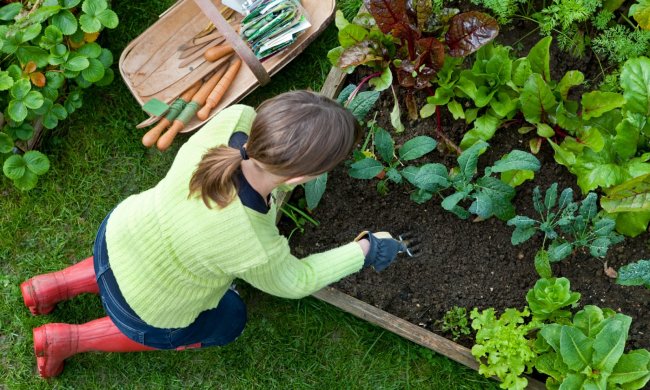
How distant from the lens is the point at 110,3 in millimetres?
3484

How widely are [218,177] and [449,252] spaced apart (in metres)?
1.20

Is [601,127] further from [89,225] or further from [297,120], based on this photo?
[89,225]

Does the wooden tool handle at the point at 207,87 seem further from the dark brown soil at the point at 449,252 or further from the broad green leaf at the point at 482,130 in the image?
the broad green leaf at the point at 482,130

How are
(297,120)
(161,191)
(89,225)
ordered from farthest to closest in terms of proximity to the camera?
(89,225)
(161,191)
(297,120)

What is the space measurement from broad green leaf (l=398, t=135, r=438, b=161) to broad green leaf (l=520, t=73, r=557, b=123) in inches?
13.8

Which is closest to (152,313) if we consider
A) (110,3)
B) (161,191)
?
(161,191)

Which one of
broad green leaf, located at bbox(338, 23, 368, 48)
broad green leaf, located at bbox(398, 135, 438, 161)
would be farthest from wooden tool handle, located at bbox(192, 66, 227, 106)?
broad green leaf, located at bbox(398, 135, 438, 161)

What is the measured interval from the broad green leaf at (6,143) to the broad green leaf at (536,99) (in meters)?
2.08

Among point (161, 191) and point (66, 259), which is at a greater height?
point (161, 191)

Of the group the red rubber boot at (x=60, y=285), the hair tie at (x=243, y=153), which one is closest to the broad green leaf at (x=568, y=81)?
the hair tie at (x=243, y=153)

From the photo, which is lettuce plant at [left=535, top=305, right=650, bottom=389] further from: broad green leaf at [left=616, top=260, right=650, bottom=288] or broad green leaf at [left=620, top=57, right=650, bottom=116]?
broad green leaf at [left=620, top=57, right=650, bottom=116]

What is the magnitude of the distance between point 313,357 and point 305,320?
0.16 m

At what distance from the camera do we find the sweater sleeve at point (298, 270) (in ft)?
7.63

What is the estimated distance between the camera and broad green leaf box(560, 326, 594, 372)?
253 cm
